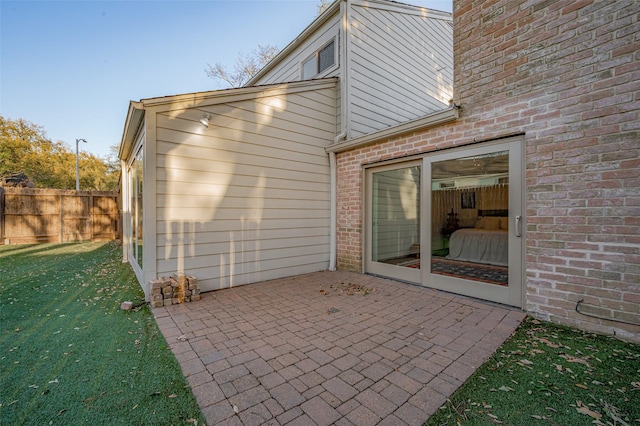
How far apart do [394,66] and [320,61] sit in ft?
5.92

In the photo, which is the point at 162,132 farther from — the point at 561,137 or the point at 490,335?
the point at 561,137

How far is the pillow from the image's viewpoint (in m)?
3.47

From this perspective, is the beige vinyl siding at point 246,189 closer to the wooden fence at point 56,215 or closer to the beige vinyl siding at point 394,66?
the beige vinyl siding at point 394,66

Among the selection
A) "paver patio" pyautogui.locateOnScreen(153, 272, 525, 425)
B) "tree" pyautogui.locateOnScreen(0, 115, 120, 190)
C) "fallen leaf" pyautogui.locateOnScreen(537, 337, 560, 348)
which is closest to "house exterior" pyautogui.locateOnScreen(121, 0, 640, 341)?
"fallen leaf" pyautogui.locateOnScreen(537, 337, 560, 348)

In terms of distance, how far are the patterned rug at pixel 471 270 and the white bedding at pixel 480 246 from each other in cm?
8

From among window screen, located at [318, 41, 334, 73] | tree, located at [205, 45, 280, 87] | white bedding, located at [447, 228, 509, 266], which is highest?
tree, located at [205, 45, 280, 87]

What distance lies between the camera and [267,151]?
475cm

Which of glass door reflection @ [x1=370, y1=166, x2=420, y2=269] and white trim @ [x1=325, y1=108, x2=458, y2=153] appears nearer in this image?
white trim @ [x1=325, y1=108, x2=458, y2=153]

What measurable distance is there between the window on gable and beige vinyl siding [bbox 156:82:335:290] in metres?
0.89

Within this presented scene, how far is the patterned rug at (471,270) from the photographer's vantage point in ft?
11.3

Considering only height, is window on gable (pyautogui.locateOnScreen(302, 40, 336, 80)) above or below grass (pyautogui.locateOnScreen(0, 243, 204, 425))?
above

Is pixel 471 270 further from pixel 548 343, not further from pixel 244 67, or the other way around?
pixel 244 67

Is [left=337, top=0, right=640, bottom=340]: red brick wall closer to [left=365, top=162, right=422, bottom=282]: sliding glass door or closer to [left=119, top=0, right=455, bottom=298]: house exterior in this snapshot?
[left=119, top=0, right=455, bottom=298]: house exterior

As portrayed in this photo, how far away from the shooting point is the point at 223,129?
4266mm
